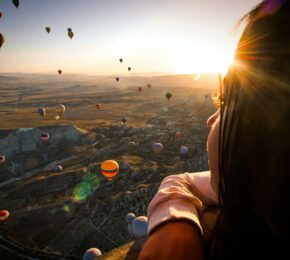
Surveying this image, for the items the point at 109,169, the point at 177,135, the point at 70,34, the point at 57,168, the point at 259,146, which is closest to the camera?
the point at 259,146

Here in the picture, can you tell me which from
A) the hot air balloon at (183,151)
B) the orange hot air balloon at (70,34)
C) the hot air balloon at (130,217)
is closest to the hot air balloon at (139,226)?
the hot air balloon at (130,217)

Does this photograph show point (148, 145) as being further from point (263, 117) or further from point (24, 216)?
point (263, 117)

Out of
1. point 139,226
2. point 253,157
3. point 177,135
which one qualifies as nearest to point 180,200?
point 253,157

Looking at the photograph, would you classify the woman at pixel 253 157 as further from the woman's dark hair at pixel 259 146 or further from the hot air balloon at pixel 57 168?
the hot air balloon at pixel 57 168

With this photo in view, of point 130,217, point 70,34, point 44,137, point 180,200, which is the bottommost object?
point 44,137

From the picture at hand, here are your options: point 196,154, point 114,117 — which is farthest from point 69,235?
point 114,117

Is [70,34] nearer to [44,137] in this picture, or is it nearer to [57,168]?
[44,137]

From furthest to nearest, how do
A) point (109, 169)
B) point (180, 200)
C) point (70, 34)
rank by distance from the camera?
point (70, 34) → point (109, 169) → point (180, 200)
